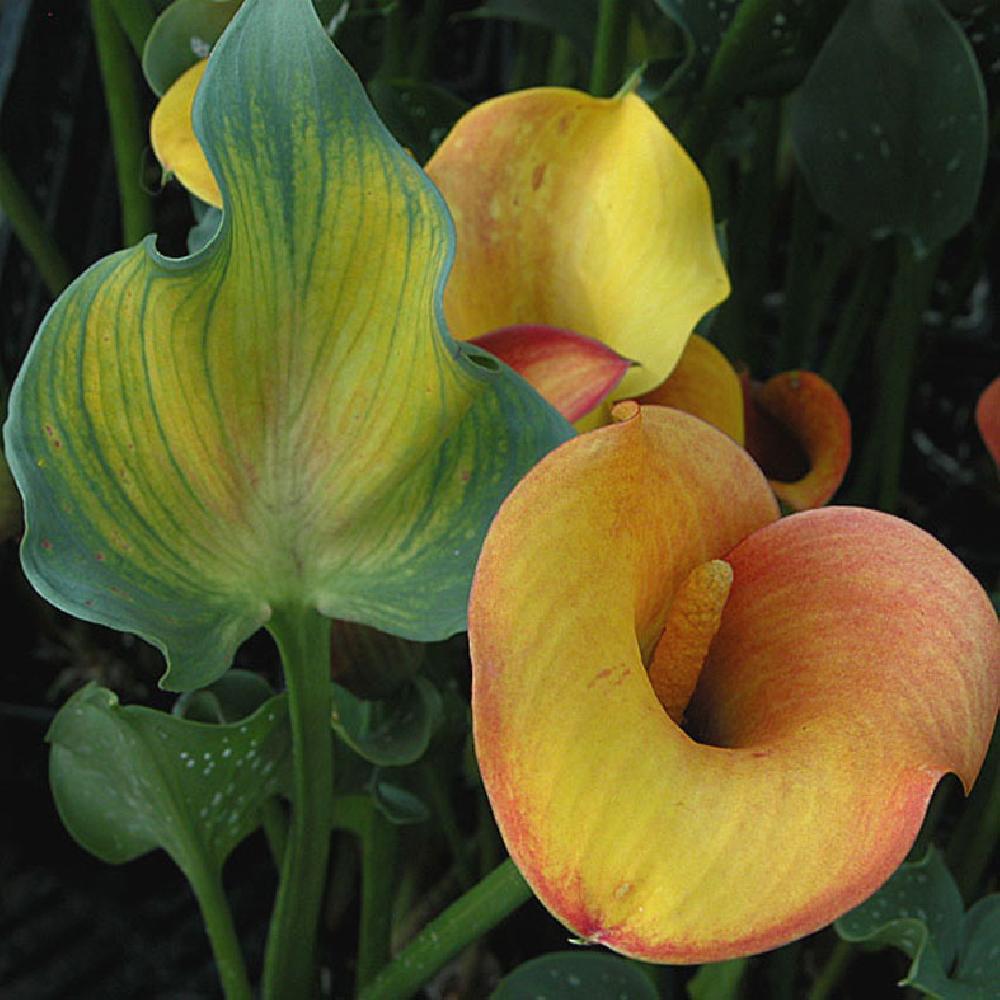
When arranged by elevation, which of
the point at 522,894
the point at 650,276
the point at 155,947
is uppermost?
the point at 650,276

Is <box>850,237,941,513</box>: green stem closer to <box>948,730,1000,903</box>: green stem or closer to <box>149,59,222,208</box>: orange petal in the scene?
<box>948,730,1000,903</box>: green stem

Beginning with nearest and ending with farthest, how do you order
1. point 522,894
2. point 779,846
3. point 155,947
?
point 779,846 < point 522,894 < point 155,947

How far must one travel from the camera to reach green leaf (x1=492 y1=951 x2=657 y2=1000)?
1.26 ft

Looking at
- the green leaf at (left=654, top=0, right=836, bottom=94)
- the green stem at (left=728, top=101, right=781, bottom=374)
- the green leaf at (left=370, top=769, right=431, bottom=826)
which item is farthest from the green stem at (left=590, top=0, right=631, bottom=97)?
the green leaf at (left=370, top=769, right=431, bottom=826)

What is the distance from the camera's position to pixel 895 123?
466mm

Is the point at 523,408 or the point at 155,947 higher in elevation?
the point at 523,408

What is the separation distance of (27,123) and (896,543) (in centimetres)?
42

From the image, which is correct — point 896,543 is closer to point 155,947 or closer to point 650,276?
point 650,276

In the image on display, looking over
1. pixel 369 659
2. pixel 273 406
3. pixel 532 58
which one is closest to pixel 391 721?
pixel 369 659

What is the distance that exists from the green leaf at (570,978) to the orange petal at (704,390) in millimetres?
158

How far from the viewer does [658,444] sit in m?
0.25

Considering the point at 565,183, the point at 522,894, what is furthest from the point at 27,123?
the point at 522,894

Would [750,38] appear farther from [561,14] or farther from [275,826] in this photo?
[275,826]

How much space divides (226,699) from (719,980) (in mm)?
172
